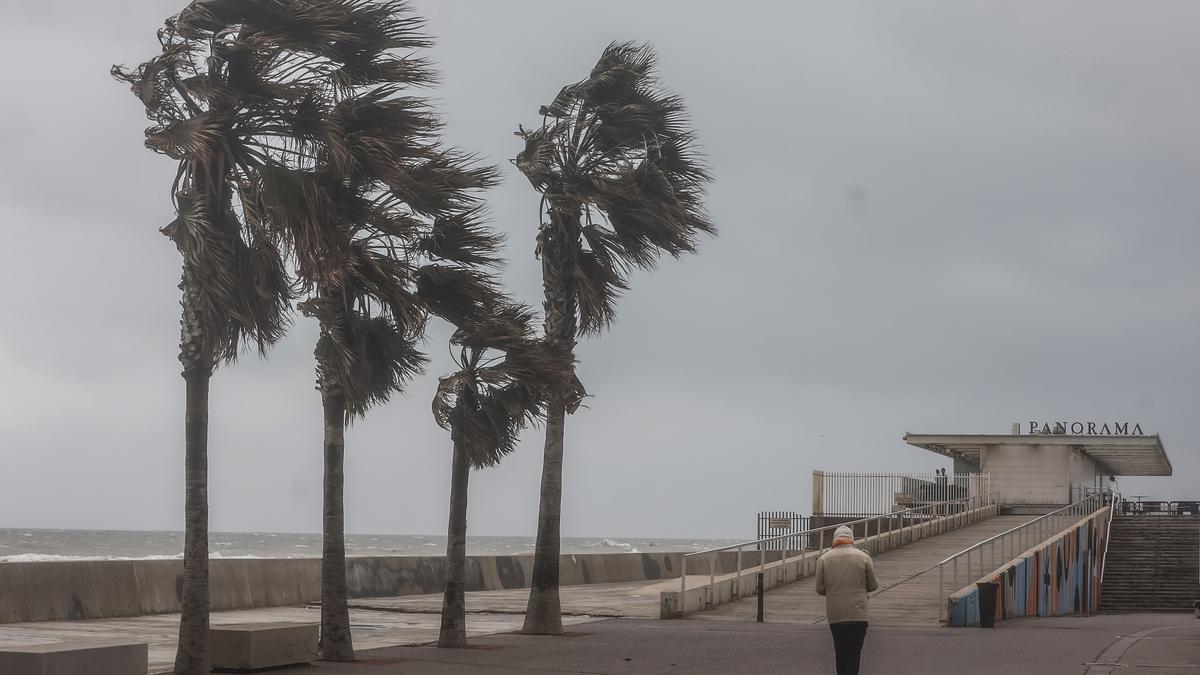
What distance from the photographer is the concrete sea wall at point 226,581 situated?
20.4m

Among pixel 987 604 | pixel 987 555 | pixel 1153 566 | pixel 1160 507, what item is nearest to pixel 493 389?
pixel 987 604

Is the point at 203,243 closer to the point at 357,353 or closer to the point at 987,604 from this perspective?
the point at 357,353

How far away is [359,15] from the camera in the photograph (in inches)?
623

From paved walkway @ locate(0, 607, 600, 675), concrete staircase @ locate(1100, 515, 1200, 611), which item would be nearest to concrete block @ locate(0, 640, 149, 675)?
paved walkway @ locate(0, 607, 600, 675)

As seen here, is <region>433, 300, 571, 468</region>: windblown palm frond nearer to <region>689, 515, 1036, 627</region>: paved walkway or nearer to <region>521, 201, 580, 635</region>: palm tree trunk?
<region>521, 201, 580, 635</region>: palm tree trunk

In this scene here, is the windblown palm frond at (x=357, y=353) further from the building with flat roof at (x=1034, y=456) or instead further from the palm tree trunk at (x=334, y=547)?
the building with flat roof at (x=1034, y=456)

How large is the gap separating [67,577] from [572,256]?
9.15 metres

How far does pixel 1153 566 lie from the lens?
43625mm

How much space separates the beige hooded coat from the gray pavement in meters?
2.70

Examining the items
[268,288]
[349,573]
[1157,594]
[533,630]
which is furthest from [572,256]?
[1157,594]

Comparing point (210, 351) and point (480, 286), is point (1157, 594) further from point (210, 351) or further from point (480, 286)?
point (210, 351)

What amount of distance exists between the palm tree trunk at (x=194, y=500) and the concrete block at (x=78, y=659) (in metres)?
0.80

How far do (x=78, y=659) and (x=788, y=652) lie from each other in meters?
9.41

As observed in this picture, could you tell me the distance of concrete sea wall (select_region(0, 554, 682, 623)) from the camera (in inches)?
803
